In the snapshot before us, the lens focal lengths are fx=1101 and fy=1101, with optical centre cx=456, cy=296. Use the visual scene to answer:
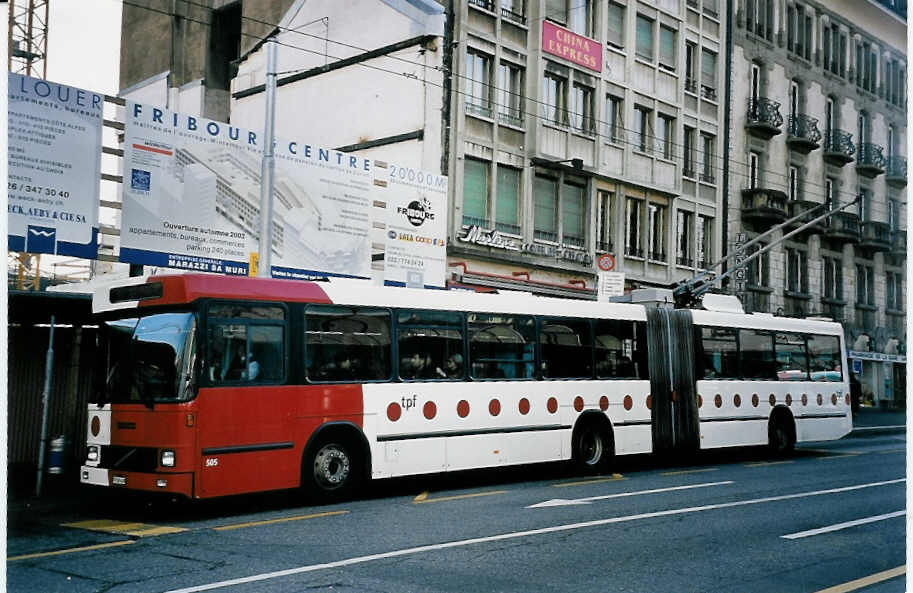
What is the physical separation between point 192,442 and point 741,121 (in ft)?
79.7

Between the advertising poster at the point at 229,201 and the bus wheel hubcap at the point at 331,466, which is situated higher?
the advertising poster at the point at 229,201

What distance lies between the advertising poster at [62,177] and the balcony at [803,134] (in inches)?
490

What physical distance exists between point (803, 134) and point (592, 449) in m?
9.41

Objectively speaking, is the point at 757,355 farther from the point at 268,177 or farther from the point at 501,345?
the point at 268,177

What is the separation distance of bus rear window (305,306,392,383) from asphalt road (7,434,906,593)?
1.58 m

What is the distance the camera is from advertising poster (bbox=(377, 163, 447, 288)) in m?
25.0

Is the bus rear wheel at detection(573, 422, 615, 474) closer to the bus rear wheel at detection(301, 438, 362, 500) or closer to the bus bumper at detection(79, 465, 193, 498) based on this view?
the bus rear wheel at detection(301, 438, 362, 500)

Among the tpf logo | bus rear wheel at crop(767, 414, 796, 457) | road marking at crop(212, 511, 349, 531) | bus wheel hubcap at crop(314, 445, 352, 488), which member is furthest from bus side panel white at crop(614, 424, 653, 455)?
the tpf logo

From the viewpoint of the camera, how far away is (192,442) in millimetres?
11742

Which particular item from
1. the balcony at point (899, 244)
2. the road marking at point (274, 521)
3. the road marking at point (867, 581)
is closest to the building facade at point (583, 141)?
the road marking at point (274, 521)

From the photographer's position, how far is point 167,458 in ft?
38.3

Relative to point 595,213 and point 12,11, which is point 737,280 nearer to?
point 595,213

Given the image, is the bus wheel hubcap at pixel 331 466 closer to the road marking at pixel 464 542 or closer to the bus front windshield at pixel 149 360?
the bus front windshield at pixel 149 360

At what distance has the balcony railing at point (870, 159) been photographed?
11.8 m
